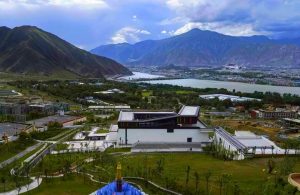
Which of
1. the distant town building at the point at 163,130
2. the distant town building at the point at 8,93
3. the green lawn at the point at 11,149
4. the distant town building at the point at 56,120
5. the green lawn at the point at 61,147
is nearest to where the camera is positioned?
the green lawn at the point at 11,149

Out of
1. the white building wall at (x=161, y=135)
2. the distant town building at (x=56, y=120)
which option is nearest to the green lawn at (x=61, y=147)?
the white building wall at (x=161, y=135)

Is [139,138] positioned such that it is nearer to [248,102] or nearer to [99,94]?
[248,102]

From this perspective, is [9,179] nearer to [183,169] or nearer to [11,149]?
[11,149]

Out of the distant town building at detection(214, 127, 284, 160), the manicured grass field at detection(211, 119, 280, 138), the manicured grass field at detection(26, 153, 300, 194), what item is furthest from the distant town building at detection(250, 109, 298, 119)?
the manicured grass field at detection(26, 153, 300, 194)

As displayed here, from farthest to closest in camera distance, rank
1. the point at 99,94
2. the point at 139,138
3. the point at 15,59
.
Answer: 1. the point at 15,59
2. the point at 99,94
3. the point at 139,138

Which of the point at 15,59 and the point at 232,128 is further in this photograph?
the point at 15,59

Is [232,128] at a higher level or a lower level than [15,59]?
lower

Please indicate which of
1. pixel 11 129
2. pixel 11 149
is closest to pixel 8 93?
pixel 11 129

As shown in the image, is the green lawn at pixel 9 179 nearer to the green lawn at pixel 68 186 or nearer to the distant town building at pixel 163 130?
the green lawn at pixel 68 186

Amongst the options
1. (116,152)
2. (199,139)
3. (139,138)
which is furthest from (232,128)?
(116,152)
